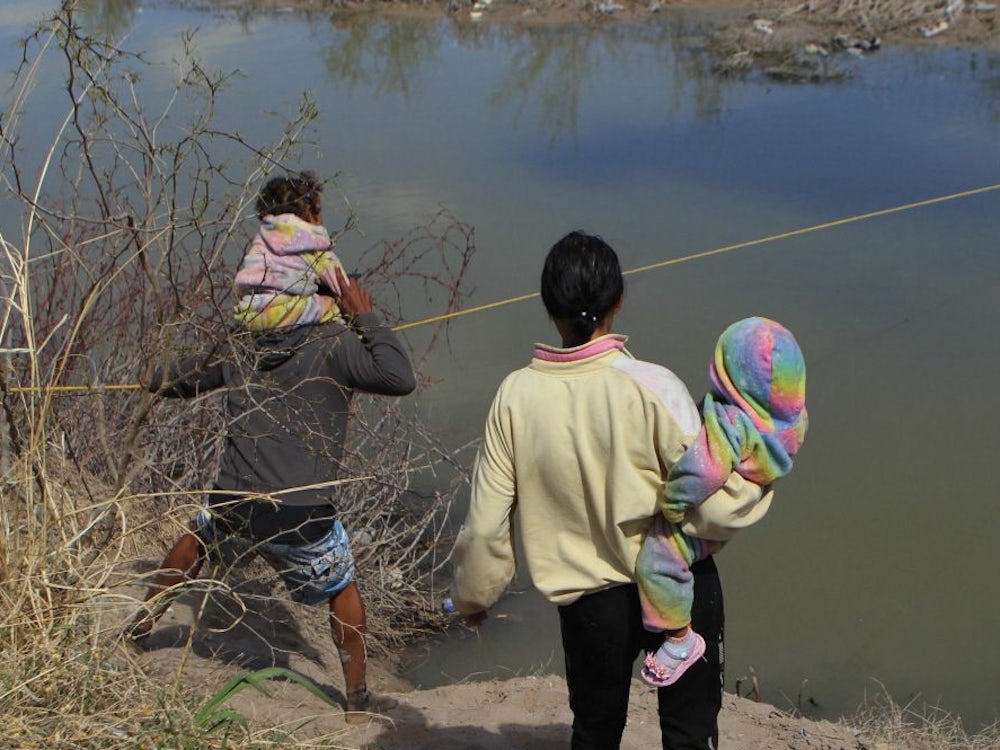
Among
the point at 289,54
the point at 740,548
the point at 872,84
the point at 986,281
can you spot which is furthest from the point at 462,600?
the point at 289,54

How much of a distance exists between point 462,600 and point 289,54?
11.8 meters

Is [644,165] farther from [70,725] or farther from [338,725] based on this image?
[70,725]

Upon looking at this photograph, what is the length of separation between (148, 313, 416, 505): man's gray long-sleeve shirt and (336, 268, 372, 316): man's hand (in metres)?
0.03

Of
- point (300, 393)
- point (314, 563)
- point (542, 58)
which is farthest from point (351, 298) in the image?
point (542, 58)

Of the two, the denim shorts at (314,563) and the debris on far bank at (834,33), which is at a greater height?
the debris on far bank at (834,33)

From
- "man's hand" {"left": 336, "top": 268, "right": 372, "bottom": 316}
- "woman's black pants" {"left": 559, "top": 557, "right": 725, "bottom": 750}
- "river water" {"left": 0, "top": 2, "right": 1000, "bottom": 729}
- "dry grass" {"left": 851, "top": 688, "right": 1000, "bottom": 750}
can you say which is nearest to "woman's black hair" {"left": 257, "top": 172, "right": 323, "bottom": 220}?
"man's hand" {"left": 336, "top": 268, "right": 372, "bottom": 316}

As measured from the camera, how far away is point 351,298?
3.34 meters

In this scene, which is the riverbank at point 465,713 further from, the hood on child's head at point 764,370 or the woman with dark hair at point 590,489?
the hood on child's head at point 764,370

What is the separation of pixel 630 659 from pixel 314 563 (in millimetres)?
1089

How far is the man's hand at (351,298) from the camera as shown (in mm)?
3328

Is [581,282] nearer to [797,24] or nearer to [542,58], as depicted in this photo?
[542,58]

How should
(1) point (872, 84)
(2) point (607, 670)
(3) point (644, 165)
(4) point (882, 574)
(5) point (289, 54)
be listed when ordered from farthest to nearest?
(5) point (289, 54) → (1) point (872, 84) → (3) point (644, 165) → (4) point (882, 574) → (2) point (607, 670)

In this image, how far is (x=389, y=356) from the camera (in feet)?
10.5

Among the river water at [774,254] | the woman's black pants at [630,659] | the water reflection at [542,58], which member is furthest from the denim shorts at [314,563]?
the water reflection at [542,58]
